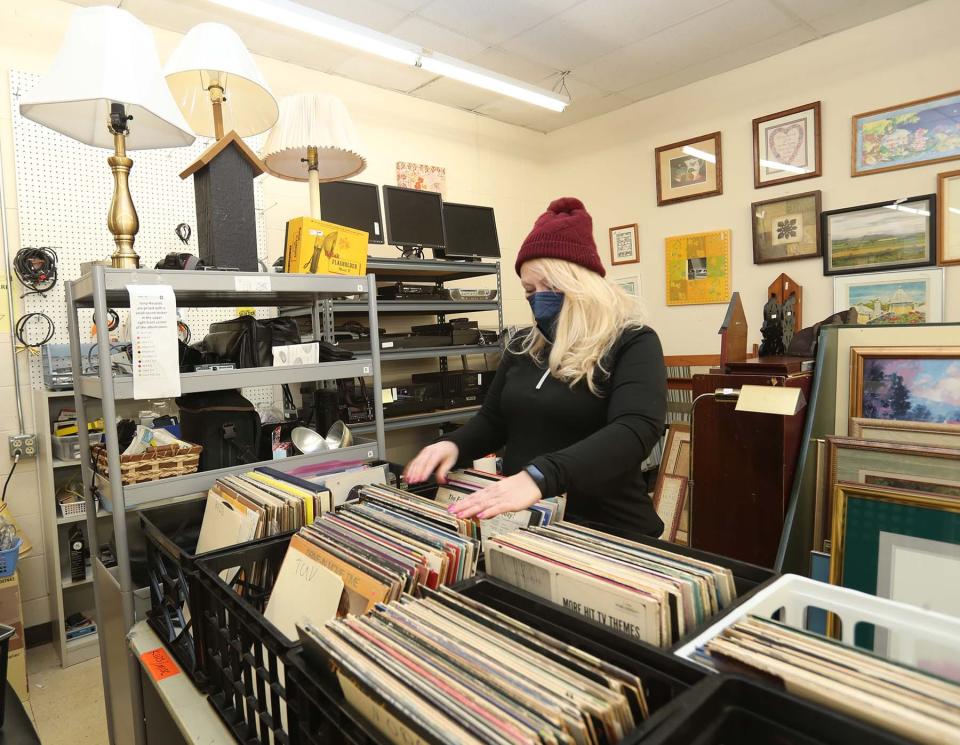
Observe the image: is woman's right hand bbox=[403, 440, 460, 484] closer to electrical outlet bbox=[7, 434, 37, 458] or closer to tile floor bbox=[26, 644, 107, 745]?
tile floor bbox=[26, 644, 107, 745]

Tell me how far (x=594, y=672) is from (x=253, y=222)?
5.16 ft

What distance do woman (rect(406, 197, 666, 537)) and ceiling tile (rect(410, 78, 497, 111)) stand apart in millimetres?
2980

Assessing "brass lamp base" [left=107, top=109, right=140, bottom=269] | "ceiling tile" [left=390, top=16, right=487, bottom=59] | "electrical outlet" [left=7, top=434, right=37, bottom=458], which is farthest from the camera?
"ceiling tile" [left=390, top=16, right=487, bottom=59]

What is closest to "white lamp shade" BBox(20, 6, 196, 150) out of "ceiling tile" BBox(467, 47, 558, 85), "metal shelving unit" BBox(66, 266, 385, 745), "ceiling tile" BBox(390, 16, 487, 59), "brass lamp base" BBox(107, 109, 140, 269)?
"brass lamp base" BBox(107, 109, 140, 269)

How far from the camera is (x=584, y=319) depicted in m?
1.39

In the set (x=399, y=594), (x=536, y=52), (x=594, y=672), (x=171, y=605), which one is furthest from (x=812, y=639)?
(x=536, y=52)

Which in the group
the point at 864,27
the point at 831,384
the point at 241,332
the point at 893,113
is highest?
the point at 864,27

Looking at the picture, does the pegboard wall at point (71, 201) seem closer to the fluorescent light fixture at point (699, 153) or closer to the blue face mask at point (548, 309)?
the blue face mask at point (548, 309)

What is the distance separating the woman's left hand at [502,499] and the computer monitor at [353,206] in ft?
8.59

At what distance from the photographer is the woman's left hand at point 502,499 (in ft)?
3.07

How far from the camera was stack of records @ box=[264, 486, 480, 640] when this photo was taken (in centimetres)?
77

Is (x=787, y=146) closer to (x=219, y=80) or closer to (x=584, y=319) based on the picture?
(x=584, y=319)

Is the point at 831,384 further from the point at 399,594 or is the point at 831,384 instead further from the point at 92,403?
the point at 92,403

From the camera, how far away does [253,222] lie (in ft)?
5.58
